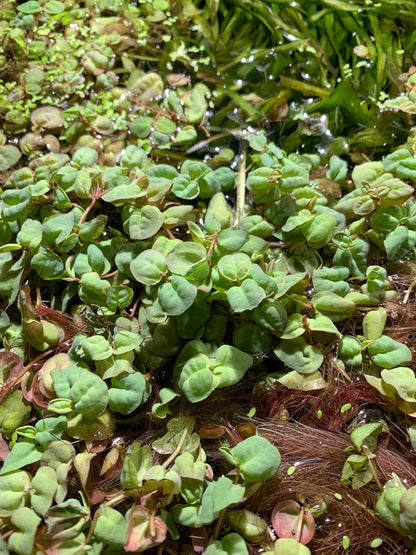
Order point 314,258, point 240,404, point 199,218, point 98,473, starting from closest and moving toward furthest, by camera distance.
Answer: point 98,473, point 240,404, point 314,258, point 199,218

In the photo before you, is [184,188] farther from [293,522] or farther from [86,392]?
[293,522]

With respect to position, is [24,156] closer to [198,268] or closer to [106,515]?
[198,268]

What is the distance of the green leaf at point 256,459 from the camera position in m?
1.05

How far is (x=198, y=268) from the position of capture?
4.07 ft

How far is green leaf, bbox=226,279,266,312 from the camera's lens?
1165mm

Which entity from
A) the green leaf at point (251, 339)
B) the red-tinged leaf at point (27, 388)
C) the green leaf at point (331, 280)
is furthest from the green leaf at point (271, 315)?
the red-tinged leaf at point (27, 388)

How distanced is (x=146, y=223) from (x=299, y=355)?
0.52 m

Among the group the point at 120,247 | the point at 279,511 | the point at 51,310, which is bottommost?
the point at 279,511

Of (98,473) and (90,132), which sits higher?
(90,132)

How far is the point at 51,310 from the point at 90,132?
72 centimetres

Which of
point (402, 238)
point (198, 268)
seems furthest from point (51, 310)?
point (402, 238)

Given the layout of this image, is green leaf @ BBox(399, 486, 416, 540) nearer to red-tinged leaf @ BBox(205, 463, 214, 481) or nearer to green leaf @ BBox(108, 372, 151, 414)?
red-tinged leaf @ BBox(205, 463, 214, 481)

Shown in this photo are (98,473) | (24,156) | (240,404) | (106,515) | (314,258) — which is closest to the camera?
(106,515)

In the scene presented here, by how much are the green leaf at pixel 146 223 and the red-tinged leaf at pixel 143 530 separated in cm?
65
